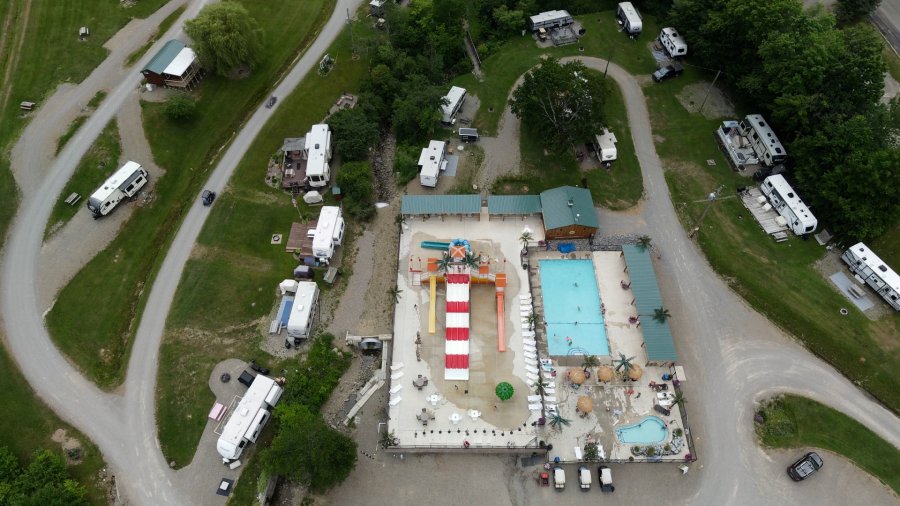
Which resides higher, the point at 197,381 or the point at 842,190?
the point at 842,190

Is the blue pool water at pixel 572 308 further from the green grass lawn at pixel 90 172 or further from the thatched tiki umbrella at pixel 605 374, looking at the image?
the green grass lawn at pixel 90 172

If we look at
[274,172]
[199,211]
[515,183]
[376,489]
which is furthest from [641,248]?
[199,211]

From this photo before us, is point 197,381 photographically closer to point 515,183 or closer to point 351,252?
point 351,252

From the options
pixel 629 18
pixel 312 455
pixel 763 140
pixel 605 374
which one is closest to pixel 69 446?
pixel 312 455

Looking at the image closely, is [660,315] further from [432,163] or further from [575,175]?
[432,163]

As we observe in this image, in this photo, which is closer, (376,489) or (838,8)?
(376,489)

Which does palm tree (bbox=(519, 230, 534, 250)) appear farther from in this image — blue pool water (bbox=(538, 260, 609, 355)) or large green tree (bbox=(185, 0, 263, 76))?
large green tree (bbox=(185, 0, 263, 76))

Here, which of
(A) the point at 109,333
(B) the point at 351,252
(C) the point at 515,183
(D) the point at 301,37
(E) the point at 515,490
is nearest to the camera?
(E) the point at 515,490
